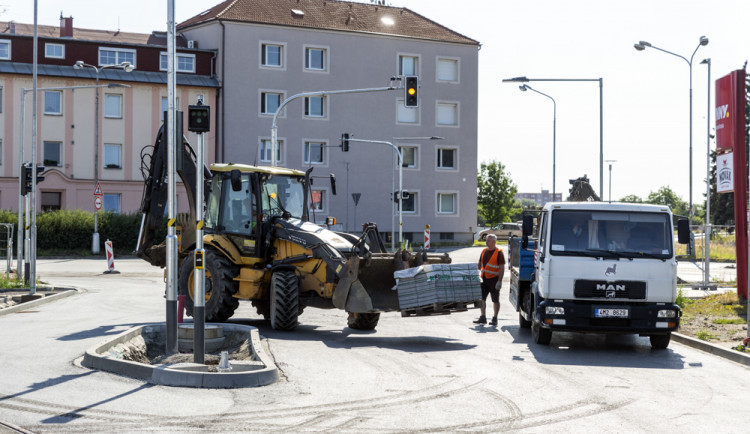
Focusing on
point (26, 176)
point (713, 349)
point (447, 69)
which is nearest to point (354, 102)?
point (447, 69)

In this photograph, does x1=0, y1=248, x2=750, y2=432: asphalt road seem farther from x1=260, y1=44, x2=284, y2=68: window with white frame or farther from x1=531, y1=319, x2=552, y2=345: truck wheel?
x1=260, y1=44, x2=284, y2=68: window with white frame

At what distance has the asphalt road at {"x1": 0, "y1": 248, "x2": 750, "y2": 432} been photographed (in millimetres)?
8438

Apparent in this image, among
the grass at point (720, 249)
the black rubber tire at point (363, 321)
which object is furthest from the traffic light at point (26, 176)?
the grass at point (720, 249)

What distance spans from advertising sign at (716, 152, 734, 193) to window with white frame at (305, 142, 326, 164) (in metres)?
37.2

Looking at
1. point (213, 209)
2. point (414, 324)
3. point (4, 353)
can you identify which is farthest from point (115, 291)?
point (4, 353)

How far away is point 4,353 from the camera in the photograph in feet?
40.9

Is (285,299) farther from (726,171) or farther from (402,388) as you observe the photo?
(726,171)

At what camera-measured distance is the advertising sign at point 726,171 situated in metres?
22.7

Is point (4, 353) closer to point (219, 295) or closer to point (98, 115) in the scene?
point (219, 295)

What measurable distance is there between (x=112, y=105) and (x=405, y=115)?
18279 mm


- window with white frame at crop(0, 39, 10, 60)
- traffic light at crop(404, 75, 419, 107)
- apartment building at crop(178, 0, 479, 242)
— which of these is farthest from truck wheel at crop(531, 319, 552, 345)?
window with white frame at crop(0, 39, 10, 60)

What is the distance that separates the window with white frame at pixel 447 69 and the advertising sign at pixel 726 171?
40.2m

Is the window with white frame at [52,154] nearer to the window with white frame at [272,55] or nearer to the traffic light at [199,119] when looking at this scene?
the window with white frame at [272,55]

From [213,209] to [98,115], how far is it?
125ft
